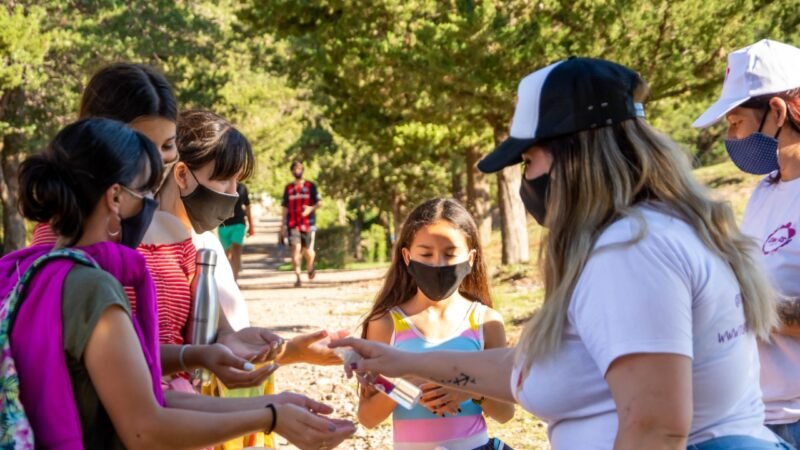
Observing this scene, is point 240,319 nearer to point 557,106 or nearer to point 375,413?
point 375,413

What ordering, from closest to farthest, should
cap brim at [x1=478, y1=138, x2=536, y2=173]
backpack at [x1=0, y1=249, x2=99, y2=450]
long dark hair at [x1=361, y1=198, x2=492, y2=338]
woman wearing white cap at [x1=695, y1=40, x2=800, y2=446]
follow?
backpack at [x1=0, y1=249, x2=99, y2=450] → cap brim at [x1=478, y1=138, x2=536, y2=173] → woman wearing white cap at [x1=695, y1=40, x2=800, y2=446] → long dark hair at [x1=361, y1=198, x2=492, y2=338]

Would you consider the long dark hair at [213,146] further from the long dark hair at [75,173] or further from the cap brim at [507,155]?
the cap brim at [507,155]

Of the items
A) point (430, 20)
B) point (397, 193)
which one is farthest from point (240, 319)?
point (397, 193)

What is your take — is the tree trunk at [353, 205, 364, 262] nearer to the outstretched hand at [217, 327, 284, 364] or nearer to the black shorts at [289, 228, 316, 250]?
the black shorts at [289, 228, 316, 250]

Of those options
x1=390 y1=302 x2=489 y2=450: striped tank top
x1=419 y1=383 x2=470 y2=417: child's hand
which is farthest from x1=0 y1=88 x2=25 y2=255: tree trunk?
x1=419 y1=383 x2=470 y2=417: child's hand

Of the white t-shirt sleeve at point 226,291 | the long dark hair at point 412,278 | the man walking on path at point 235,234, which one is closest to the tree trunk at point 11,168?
the man walking on path at point 235,234

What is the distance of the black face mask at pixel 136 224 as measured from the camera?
2861mm

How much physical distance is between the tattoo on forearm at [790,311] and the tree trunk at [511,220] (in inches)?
645

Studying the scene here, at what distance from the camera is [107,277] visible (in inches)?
103

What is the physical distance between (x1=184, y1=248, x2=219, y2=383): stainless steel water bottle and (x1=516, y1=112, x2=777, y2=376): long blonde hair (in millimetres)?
1462

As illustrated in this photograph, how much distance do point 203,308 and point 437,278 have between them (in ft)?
4.01

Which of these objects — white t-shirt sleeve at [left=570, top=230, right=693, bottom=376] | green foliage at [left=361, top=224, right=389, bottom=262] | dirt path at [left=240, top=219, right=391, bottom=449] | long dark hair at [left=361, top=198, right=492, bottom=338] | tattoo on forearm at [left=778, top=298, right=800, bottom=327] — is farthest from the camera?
green foliage at [left=361, top=224, right=389, bottom=262]

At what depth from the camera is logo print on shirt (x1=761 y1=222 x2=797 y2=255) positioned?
365cm

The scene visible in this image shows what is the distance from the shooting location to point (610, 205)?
2.51m
